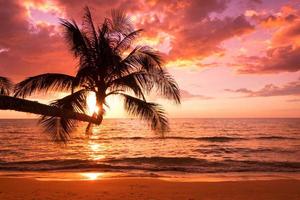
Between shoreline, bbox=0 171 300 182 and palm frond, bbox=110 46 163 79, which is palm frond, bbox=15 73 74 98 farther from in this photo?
shoreline, bbox=0 171 300 182

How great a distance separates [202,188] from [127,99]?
572cm

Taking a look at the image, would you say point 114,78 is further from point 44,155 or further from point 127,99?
point 44,155

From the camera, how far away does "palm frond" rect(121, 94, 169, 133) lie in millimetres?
7738

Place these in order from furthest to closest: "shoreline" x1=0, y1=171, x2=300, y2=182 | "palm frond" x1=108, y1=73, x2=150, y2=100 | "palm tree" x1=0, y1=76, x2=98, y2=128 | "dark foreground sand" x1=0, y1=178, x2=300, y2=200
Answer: "shoreline" x1=0, y1=171, x2=300, y2=182 → "dark foreground sand" x1=0, y1=178, x2=300, y2=200 → "palm frond" x1=108, y1=73, x2=150, y2=100 → "palm tree" x1=0, y1=76, x2=98, y2=128

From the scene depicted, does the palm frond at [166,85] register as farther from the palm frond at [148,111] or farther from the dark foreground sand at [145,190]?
the dark foreground sand at [145,190]

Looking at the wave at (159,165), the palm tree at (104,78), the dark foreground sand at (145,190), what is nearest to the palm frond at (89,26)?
the palm tree at (104,78)

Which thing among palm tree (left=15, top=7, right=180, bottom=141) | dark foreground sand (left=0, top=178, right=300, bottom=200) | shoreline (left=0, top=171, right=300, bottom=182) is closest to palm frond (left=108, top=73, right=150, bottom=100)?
palm tree (left=15, top=7, right=180, bottom=141)

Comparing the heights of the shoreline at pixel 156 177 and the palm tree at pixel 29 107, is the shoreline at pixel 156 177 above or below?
below

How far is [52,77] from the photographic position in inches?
296

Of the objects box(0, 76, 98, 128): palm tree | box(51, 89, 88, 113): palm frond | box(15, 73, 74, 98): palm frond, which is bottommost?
box(0, 76, 98, 128): palm tree

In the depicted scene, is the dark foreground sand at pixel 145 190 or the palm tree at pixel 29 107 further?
the dark foreground sand at pixel 145 190

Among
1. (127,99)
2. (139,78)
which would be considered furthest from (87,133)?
(139,78)

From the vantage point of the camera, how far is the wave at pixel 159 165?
65.2ft

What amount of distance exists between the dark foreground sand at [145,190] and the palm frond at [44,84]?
3.69 meters
